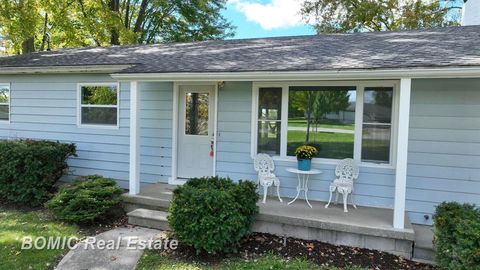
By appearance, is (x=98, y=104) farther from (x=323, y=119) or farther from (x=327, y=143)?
(x=327, y=143)

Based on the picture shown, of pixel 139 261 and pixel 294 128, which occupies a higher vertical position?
Result: pixel 294 128

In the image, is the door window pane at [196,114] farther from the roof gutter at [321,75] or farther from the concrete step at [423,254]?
the concrete step at [423,254]

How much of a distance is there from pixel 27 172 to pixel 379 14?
17228 millimetres

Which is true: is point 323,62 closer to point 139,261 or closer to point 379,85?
point 379,85

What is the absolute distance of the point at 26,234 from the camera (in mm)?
4859

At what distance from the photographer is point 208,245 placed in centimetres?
405

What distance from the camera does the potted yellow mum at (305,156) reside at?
5.47 metres

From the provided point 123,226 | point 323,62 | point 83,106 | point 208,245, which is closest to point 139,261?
point 208,245

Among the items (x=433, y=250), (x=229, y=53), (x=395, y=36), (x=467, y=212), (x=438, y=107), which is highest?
(x=395, y=36)

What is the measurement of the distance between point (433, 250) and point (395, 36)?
4.04 meters

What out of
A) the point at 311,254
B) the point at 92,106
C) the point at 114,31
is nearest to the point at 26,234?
the point at 92,106

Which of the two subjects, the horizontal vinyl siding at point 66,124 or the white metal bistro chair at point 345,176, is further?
the horizontal vinyl siding at point 66,124

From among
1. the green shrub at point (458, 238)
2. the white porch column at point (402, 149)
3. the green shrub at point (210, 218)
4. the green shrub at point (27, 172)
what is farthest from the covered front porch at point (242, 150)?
the green shrub at point (27, 172)

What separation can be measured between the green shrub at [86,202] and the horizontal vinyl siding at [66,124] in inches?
53.6
